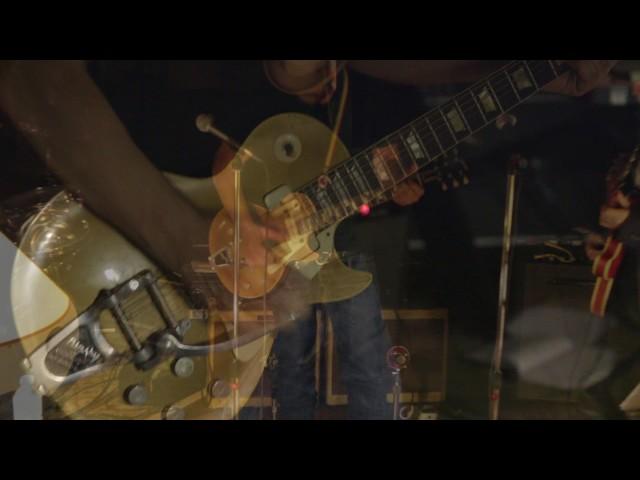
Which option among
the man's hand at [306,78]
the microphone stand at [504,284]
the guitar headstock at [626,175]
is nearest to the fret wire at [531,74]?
the microphone stand at [504,284]

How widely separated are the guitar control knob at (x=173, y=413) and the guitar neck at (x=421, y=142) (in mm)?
719

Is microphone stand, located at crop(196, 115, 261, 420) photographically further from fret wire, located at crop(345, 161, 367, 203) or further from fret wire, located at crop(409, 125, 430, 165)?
fret wire, located at crop(409, 125, 430, 165)

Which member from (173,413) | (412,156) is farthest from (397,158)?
(173,413)

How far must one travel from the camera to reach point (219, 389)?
220 centimetres

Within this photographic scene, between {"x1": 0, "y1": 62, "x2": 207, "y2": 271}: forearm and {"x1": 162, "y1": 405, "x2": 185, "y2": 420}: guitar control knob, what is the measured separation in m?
0.53

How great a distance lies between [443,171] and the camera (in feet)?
7.05

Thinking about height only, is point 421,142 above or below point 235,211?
above

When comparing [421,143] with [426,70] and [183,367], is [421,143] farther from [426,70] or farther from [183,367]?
[183,367]

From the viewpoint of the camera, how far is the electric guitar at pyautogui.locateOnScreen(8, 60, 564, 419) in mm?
2115

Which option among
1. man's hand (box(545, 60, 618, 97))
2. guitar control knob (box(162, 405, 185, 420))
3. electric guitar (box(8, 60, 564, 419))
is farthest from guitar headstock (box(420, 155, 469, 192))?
guitar control knob (box(162, 405, 185, 420))

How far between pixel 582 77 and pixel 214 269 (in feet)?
4.20

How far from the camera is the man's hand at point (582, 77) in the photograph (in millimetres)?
2152

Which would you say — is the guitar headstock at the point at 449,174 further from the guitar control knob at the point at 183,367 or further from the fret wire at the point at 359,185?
the guitar control knob at the point at 183,367

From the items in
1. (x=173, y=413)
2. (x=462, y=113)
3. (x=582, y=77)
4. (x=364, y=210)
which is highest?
(x=582, y=77)
